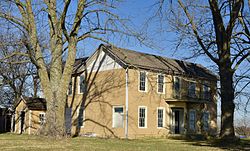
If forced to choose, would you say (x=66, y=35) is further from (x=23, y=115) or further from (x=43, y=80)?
(x=23, y=115)

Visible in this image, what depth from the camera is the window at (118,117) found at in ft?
A: 92.4

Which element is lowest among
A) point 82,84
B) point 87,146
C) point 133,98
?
point 87,146

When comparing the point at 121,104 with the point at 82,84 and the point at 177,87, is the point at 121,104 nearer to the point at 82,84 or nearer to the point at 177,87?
the point at 82,84

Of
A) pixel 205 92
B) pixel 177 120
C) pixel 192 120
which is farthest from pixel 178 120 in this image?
pixel 205 92

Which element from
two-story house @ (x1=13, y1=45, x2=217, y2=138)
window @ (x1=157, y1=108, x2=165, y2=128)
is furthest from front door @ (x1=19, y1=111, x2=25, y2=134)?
window @ (x1=157, y1=108, x2=165, y2=128)

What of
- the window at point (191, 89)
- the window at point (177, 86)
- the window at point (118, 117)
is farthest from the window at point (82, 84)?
the window at point (191, 89)

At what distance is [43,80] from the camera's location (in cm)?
2166

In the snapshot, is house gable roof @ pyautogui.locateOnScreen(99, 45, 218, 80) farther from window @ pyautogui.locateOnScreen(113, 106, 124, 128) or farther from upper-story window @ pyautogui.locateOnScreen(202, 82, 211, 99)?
window @ pyautogui.locateOnScreen(113, 106, 124, 128)

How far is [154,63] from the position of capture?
3134 cm

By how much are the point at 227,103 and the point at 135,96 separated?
9127 mm

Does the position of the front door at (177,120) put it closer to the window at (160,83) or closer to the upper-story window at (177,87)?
the upper-story window at (177,87)

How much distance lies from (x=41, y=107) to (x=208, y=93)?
657 inches

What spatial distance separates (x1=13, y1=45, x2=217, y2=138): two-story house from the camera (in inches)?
1115

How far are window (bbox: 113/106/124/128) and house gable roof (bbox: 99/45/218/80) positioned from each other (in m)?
3.53
